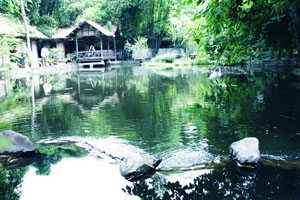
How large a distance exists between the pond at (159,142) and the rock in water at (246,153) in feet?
0.55

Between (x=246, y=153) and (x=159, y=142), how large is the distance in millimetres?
1937

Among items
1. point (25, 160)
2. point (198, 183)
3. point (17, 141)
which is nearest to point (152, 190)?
point (198, 183)

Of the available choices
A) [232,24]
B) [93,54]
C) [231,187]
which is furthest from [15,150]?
[93,54]

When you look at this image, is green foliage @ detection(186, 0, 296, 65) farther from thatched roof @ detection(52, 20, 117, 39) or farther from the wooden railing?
the wooden railing

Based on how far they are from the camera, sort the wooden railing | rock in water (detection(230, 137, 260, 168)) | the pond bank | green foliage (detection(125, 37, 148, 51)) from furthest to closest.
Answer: green foliage (detection(125, 37, 148, 51)) < the wooden railing < the pond bank < rock in water (detection(230, 137, 260, 168))

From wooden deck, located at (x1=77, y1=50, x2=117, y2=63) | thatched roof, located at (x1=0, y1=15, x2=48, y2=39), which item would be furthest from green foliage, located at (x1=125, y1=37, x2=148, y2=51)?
thatched roof, located at (x1=0, y1=15, x2=48, y2=39)

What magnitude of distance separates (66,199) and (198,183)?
1.99 m

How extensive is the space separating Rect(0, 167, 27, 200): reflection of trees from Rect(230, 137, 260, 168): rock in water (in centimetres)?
359

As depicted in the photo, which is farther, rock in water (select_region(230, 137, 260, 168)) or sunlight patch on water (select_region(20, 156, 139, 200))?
rock in water (select_region(230, 137, 260, 168))

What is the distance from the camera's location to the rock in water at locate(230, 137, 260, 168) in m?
4.59

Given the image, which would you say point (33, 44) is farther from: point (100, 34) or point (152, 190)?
point (152, 190)

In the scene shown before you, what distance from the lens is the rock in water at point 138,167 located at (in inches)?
179

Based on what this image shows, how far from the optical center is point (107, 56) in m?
35.0

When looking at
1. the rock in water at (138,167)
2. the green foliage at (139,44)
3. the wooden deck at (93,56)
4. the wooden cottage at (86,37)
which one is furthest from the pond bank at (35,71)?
the rock in water at (138,167)
